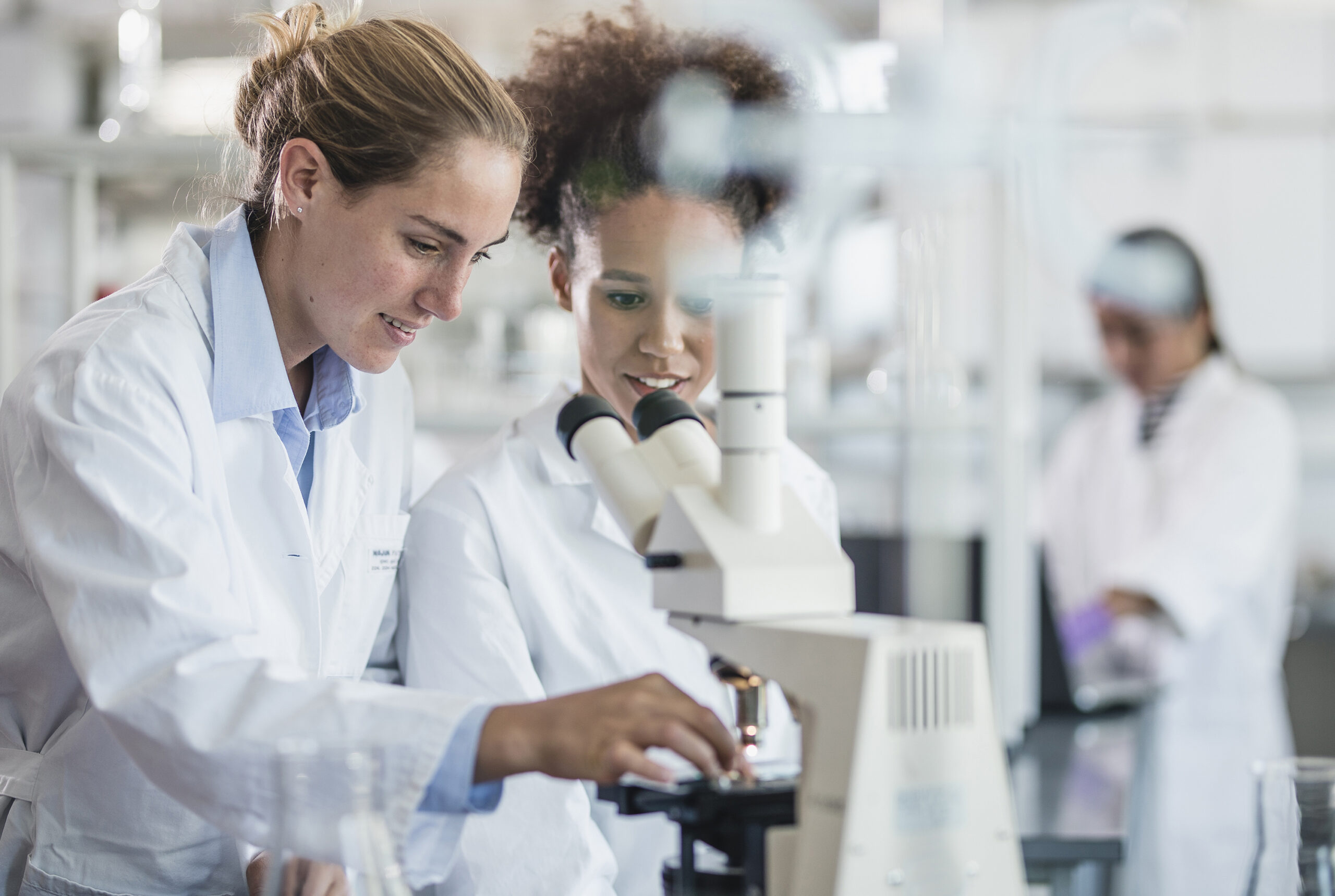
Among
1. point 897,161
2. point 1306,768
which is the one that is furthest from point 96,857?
point 897,161

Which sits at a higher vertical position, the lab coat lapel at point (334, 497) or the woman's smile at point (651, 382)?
the woman's smile at point (651, 382)

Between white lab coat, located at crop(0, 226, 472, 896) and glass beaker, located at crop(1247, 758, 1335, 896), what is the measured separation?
508 millimetres

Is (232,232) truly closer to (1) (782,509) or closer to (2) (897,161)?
(1) (782,509)

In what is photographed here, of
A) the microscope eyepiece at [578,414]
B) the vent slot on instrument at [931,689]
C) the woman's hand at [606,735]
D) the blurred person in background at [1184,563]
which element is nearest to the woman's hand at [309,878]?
the woman's hand at [606,735]

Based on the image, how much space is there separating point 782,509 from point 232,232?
2.10 ft

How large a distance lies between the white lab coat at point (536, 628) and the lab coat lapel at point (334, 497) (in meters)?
0.07

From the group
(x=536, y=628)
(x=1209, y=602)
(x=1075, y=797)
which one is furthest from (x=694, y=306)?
(x=1209, y=602)

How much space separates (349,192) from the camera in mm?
1026

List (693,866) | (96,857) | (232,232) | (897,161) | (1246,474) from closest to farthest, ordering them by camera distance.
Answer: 1. (693,866)
2. (96,857)
3. (232,232)
4. (897,161)
5. (1246,474)

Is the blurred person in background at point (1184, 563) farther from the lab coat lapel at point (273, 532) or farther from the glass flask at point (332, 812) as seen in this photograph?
the glass flask at point (332, 812)

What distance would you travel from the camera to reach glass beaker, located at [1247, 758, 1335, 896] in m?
0.72

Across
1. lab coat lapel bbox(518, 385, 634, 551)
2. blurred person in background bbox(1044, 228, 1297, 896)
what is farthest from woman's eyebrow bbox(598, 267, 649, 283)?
blurred person in background bbox(1044, 228, 1297, 896)

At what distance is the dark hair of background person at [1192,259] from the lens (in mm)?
2625

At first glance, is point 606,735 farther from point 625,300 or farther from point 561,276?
point 561,276
